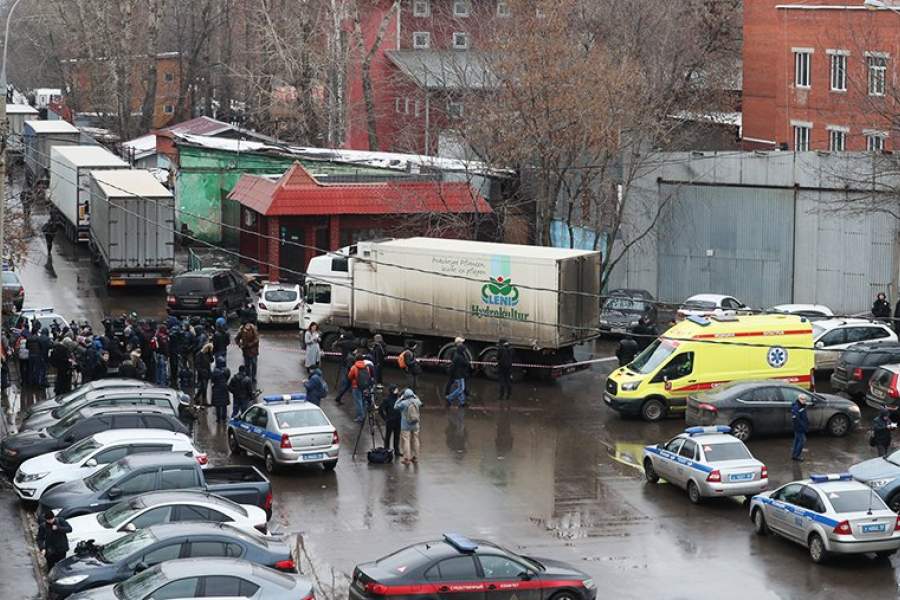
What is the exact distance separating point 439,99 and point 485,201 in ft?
66.0

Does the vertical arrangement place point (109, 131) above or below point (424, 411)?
above

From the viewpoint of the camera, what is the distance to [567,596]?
2005 cm

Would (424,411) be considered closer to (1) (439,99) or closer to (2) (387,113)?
(1) (439,99)

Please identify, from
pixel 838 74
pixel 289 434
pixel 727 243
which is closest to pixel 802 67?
pixel 838 74

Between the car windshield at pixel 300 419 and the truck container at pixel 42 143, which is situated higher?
the truck container at pixel 42 143

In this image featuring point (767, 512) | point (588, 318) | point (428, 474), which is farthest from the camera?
point (588, 318)

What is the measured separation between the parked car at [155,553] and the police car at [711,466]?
28.9 ft

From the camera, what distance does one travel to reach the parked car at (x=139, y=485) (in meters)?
23.8

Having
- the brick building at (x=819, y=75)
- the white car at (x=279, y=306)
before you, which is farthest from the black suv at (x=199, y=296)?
the brick building at (x=819, y=75)

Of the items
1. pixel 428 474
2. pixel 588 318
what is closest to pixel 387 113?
pixel 588 318

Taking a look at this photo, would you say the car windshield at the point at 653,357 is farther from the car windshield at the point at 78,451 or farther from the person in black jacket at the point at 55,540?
the person in black jacket at the point at 55,540

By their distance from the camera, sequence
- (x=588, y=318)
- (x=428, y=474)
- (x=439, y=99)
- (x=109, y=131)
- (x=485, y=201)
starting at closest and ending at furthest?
1. (x=428, y=474)
2. (x=588, y=318)
3. (x=485, y=201)
4. (x=439, y=99)
5. (x=109, y=131)

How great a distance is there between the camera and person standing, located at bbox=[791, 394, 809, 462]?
29.6 m

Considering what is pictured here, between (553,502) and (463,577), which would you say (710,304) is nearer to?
(553,502)
